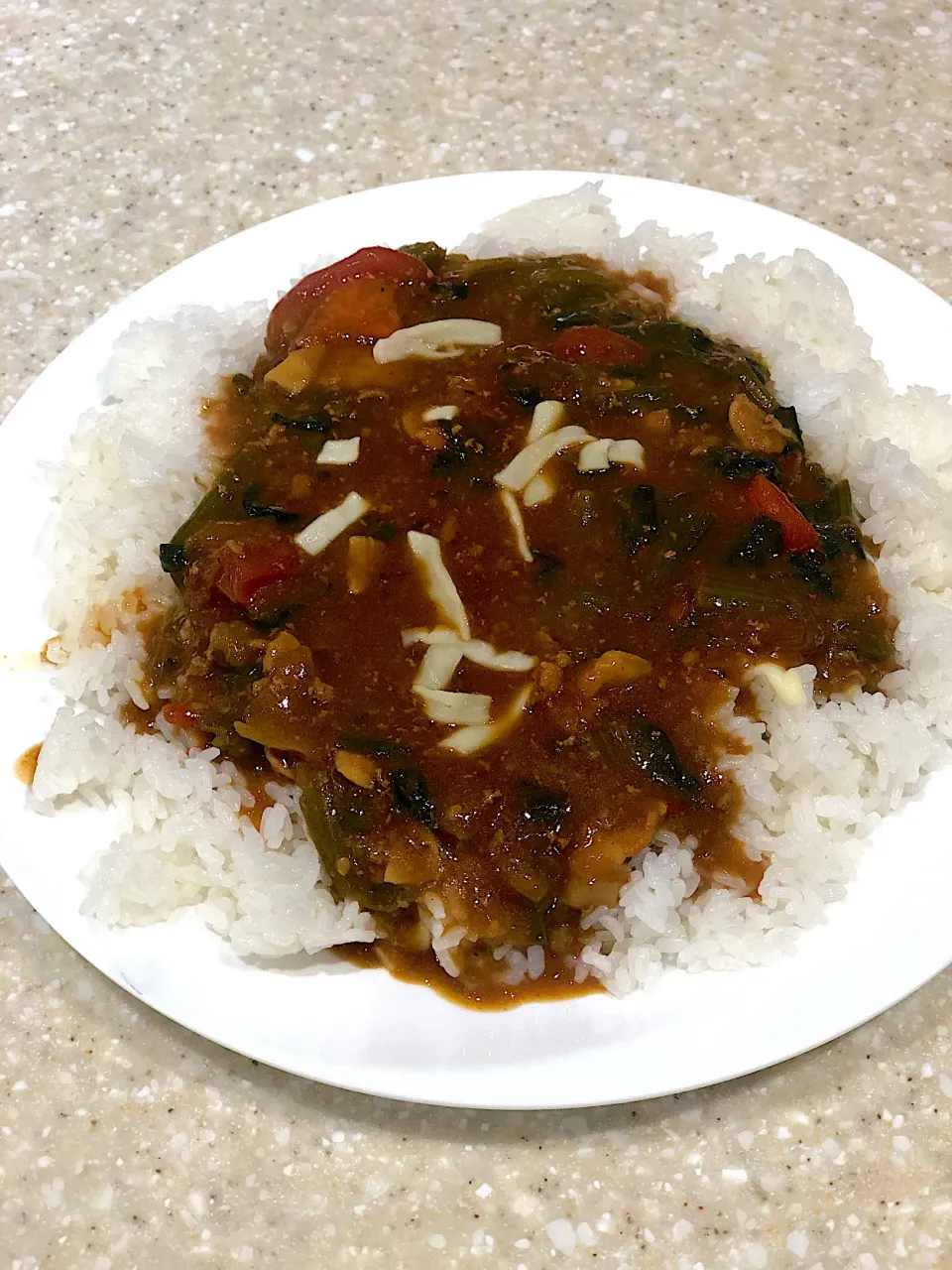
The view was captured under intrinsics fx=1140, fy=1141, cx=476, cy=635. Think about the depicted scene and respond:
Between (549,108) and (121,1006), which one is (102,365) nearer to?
(121,1006)

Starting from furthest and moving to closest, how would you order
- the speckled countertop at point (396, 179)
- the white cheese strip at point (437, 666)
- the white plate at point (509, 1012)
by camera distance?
the white cheese strip at point (437, 666) → the speckled countertop at point (396, 179) → the white plate at point (509, 1012)

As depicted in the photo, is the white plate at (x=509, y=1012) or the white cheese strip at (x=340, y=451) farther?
the white cheese strip at (x=340, y=451)

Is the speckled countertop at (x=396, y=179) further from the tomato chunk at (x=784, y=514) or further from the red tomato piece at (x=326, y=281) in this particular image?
the red tomato piece at (x=326, y=281)

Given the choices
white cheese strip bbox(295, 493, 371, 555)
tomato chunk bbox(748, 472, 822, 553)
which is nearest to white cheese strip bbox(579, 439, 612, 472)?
tomato chunk bbox(748, 472, 822, 553)

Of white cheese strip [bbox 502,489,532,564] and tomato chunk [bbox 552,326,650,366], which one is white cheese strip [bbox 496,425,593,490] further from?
tomato chunk [bbox 552,326,650,366]

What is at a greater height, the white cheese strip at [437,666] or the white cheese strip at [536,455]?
the white cheese strip at [536,455]

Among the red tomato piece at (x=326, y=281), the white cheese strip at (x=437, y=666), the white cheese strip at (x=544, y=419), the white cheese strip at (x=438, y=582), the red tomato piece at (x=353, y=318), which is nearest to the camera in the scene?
the white cheese strip at (x=437, y=666)

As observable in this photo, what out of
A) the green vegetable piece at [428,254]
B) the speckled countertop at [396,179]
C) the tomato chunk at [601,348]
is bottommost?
the speckled countertop at [396,179]

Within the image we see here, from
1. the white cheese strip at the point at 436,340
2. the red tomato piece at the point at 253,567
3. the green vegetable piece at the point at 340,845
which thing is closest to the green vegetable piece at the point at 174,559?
the red tomato piece at the point at 253,567
